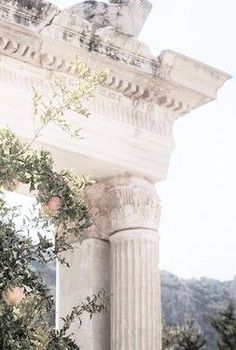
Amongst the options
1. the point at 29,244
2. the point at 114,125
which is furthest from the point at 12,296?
the point at 114,125

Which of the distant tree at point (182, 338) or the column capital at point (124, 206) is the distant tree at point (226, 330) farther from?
the column capital at point (124, 206)

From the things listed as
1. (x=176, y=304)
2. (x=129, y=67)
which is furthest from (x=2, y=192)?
(x=176, y=304)

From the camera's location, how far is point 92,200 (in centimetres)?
1222

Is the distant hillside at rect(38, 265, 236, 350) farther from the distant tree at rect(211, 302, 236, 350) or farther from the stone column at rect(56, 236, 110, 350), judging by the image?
the stone column at rect(56, 236, 110, 350)

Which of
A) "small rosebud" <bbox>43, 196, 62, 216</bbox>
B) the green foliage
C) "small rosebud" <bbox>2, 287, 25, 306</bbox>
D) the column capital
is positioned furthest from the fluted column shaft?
"small rosebud" <bbox>2, 287, 25, 306</bbox>

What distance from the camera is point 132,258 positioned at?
11.4m

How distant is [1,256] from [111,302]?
5454 millimetres

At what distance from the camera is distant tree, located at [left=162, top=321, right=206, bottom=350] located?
3155cm

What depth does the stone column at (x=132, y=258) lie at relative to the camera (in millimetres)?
11133

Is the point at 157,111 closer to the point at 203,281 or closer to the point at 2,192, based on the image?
the point at 2,192

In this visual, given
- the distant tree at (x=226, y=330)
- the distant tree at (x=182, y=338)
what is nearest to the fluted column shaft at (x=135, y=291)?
the distant tree at (x=226, y=330)

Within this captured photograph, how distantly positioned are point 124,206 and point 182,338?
72.0 ft

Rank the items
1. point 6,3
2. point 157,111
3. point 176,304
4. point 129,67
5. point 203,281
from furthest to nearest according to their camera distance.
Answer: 1. point 203,281
2. point 176,304
3. point 157,111
4. point 129,67
5. point 6,3

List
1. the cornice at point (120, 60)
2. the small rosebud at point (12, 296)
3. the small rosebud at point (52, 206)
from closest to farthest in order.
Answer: the small rosebud at point (12, 296) < the small rosebud at point (52, 206) < the cornice at point (120, 60)
